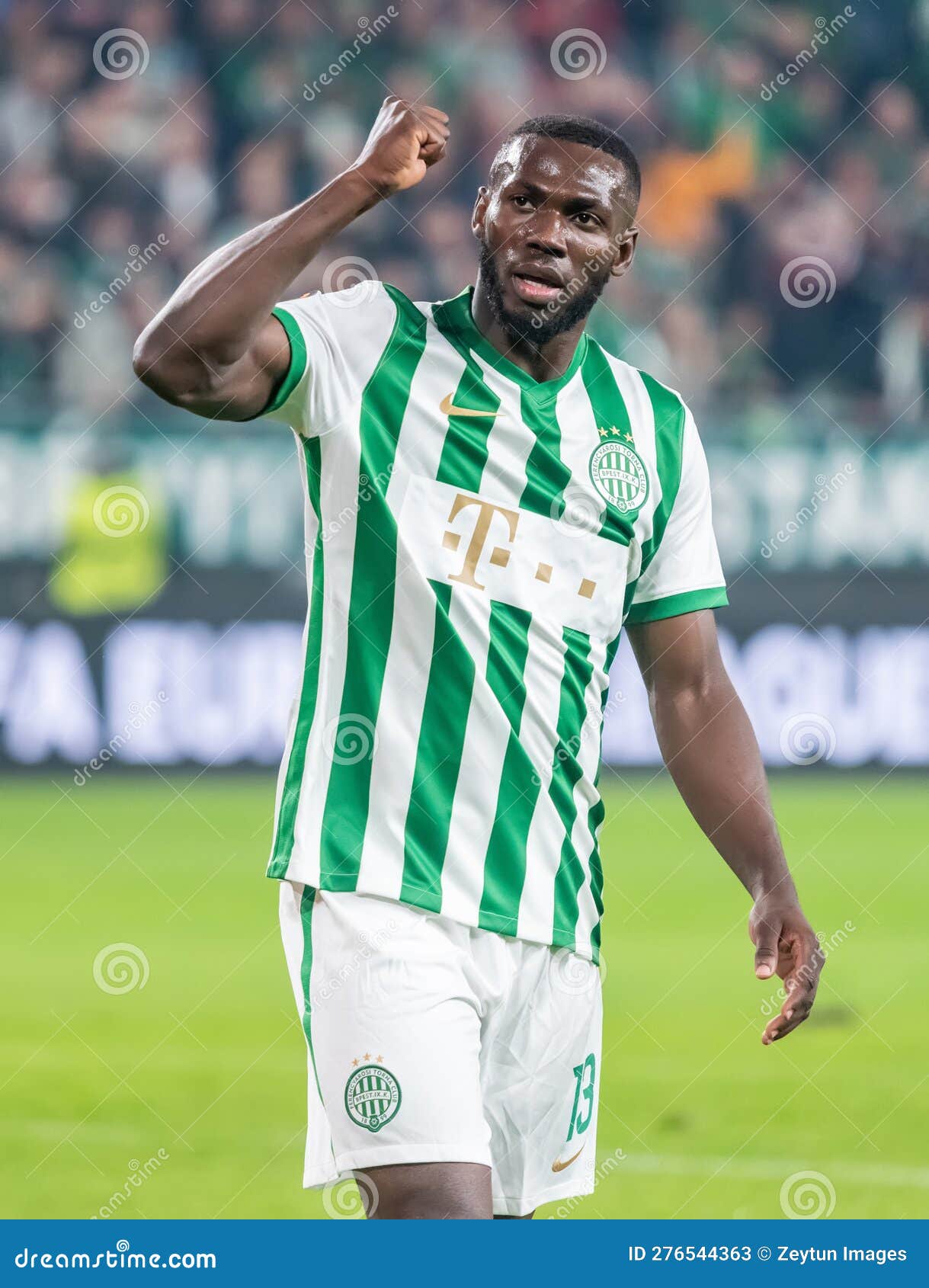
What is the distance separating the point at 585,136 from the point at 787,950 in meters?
1.40

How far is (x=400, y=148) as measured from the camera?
2.63 meters

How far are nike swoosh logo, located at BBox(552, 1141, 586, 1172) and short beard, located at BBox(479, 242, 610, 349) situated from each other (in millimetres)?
1336

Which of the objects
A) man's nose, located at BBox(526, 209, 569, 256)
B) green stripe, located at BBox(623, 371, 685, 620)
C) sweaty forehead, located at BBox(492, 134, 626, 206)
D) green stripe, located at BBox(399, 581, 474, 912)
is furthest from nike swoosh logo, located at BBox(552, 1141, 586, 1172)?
sweaty forehead, located at BBox(492, 134, 626, 206)

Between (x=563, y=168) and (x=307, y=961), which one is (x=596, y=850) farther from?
(x=563, y=168)

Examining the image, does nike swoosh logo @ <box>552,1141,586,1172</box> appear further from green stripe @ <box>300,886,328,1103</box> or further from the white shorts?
green stripe @ <box>300,886,328,1103</box>

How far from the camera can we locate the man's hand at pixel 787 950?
2961mm

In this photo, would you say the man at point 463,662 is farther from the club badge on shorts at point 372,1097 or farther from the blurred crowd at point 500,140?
the blurred crowd at point 500,140

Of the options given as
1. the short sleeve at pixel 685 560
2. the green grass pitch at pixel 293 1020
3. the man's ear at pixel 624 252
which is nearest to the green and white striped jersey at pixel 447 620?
the short sleeve at pixel 685 560

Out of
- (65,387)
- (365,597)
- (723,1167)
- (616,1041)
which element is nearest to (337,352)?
(365,597)

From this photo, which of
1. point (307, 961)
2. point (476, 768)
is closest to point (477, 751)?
point (476, 768)

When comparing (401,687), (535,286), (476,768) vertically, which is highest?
(535,286)

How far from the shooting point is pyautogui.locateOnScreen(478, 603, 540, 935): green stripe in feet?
9.32

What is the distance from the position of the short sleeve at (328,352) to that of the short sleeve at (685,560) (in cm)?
62

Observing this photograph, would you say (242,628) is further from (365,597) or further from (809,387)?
(365,597)
